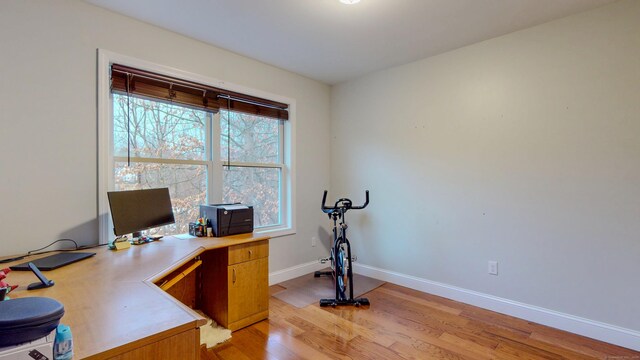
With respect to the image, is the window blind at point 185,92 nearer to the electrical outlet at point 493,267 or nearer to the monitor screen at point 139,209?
the monitor screen at point 139,209

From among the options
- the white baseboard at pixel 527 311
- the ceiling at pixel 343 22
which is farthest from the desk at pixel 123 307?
the white baseboard at pixel 527 311

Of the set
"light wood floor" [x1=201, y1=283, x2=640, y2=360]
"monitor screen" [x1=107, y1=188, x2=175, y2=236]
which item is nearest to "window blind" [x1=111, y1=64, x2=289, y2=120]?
"monitor screen" [x1=107, y1=188, x2=175, y2=236]

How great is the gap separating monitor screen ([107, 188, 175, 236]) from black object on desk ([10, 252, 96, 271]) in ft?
0.90

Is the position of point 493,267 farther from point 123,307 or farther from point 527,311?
point 123,307

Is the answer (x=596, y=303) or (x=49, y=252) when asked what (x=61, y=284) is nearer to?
(x=49, y=252)

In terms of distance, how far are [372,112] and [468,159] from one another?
128 cm

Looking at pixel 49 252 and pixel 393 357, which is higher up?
pixel 49 252

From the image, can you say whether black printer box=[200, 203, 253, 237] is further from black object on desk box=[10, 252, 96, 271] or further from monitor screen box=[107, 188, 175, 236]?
black object on desk box=[10, 252, 96, 271]

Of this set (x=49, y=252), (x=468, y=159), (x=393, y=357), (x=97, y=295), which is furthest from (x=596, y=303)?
(x=49, y=252)

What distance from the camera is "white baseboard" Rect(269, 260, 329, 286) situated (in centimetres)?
346

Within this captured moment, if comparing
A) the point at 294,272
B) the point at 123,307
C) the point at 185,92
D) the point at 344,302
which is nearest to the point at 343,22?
the point at 185,92

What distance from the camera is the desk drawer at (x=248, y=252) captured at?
242 centimetres

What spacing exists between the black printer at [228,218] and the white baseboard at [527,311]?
179 cm

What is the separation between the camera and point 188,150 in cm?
287
